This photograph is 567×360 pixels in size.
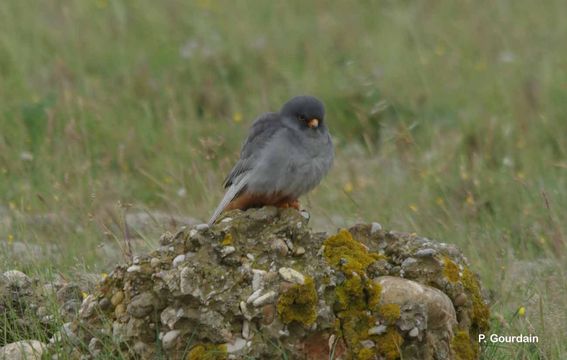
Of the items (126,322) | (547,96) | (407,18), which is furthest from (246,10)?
(126,322)

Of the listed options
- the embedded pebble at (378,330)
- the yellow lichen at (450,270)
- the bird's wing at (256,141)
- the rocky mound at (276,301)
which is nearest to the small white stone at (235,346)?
the rocky mound at (276,301)

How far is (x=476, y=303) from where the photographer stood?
462 cm

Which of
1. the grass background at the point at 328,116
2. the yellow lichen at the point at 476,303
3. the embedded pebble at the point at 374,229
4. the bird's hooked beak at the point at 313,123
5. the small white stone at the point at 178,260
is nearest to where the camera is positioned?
the small white stone at the point at 178,260

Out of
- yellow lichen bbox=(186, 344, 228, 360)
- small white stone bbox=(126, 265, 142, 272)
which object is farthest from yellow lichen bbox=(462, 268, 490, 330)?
small white stone bbox=(126, 265, 142, 272)

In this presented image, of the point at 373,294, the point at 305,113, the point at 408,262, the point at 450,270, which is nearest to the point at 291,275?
the point at 373,294

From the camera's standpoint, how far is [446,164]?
26.2ft

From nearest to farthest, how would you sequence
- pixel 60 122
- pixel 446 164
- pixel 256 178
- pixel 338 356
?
pixel 338 356
pixel 256 178
pixel 446 164
pixel 60 122

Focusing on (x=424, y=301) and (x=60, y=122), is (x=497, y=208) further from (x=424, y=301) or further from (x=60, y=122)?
(x=60, y=122)

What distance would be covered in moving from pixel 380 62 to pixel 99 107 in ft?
9.26

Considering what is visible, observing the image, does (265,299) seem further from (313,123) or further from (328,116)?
(328,116)

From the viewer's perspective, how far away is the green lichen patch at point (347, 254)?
4406 millimetres

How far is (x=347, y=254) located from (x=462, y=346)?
2.01 ft

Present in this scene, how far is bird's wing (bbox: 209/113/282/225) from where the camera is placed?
530cm

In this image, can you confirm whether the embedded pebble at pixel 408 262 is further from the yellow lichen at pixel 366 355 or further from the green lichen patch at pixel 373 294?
the yellow lichen at pixel 366 355
